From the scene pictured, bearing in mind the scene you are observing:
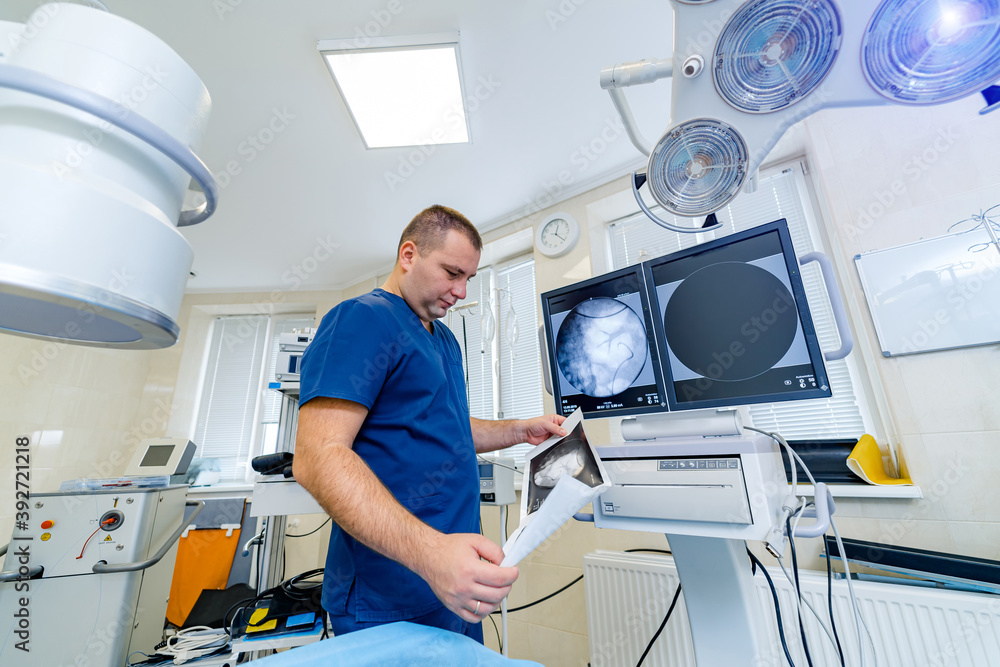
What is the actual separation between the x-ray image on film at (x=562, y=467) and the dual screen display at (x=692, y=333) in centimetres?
28

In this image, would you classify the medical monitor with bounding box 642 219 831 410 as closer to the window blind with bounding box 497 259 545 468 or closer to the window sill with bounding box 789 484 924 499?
the window sill with bounding box 789 484 924 499

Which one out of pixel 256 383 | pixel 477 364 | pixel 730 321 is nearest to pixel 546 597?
pixel 477 364

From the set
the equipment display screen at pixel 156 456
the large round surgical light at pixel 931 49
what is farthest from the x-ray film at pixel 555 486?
the equipment display screen at pixel 156 456

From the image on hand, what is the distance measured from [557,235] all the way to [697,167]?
2.00 metres

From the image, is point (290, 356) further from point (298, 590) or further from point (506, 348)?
point (506, 348)

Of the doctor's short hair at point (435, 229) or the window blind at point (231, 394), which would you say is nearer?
the doctor's short hair at point (435, 229)

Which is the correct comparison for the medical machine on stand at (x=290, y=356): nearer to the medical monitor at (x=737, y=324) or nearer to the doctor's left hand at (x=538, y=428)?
the doctor's left hand at (x=538, y=428)

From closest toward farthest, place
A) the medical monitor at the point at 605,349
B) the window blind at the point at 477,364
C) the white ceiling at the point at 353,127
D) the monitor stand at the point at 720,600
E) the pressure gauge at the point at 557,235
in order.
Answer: the monitor stand at the point at 720,600 < the medical monitor at the point at 605,349 < the white ceiling at the point at 353,127 < the pressure gauge at the point at 557,235 < the window blind at the point at 477,364

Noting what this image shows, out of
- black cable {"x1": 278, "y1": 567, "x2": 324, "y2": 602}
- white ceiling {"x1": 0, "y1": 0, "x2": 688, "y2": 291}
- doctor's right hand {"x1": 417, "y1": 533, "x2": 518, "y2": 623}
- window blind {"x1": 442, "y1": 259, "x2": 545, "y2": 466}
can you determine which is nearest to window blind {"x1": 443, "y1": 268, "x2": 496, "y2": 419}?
window blind {"x1": 442, "y1": 259, "x2": 545, "y2": 466}

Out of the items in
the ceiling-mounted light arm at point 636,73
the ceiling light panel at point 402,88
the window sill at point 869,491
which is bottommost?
the window sill at point 869,491

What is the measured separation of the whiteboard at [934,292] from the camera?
1387 mm

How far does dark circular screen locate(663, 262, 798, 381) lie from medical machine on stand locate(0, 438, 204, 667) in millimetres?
2298

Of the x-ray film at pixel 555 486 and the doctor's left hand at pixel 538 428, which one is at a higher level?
the doctor's left hand at pixel 538 428

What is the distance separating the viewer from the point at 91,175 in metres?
0.36
